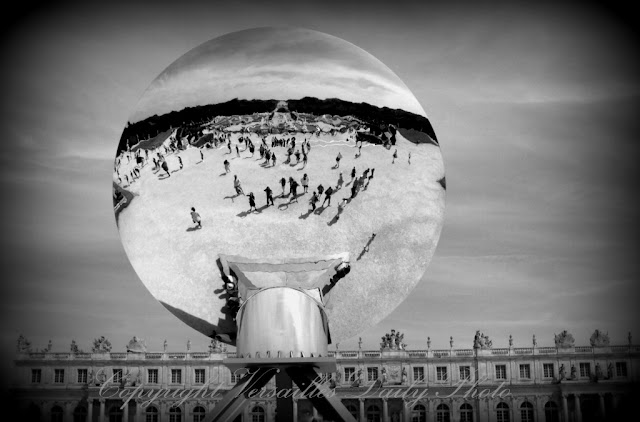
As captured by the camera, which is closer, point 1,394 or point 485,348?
point 1,394

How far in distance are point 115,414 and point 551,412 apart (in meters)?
30.6

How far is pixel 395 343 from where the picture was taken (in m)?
68.2

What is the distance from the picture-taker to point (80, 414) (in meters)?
65.9

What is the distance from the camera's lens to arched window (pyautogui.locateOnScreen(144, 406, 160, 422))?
65.3 metres

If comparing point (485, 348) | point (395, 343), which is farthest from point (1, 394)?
point (485, 348)

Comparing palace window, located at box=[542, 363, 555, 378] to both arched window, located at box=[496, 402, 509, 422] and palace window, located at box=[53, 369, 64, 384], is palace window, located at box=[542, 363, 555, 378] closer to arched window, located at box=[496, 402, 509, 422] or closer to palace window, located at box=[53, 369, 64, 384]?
arched window, located at box=[496, 402, 509, 422]

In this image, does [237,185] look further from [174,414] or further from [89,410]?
[89,410]

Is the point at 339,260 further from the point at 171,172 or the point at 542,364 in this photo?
the point at 542,364

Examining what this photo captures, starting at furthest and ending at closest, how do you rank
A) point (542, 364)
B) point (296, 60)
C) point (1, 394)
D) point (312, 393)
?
1. point (542, 364)
2. point (1, 394)
3. point (296, 60)
4. point (312, 393)

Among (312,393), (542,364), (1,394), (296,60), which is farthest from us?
(542,364)

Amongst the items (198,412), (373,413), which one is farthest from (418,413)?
(198,412)

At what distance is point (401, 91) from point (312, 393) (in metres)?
4.73

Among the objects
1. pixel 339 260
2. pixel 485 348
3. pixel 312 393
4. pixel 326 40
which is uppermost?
pixel 485 348

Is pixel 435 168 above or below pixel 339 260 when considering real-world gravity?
above
